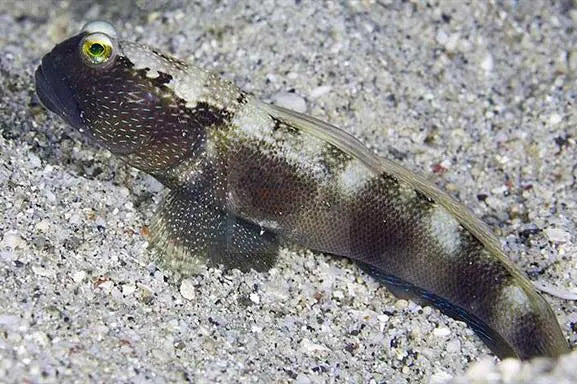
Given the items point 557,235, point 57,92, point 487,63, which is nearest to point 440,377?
point 557,235

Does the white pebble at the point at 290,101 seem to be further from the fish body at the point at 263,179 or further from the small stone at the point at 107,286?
the small stone at the point at 107,286

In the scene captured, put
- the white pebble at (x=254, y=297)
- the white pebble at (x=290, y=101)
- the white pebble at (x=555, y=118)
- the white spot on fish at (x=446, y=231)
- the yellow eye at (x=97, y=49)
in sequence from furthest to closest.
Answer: the white pebble at (x=555, y=118) → the white pebble at (x=290, y=101) → the white pebble at (x=254, y=297) → the white spot on fish at (x=446, y=231) → the yellow eye at (x=97, y=49)

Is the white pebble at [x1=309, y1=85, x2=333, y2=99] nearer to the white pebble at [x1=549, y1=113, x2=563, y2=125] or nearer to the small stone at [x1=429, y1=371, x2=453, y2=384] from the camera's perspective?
the white pebble at [x1=549, y1=113, x2=563, y2=125]

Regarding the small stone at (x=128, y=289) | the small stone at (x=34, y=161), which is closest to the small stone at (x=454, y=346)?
the small stone at (x=128, y=289)

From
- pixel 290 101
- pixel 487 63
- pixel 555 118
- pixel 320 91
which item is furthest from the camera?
pixel 487 63

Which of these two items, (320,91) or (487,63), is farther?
(487,63)

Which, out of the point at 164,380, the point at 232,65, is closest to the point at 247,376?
the point at 164,380

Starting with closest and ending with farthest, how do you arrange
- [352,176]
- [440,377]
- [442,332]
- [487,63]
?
[440,377] → [352,176] → [442,332] → [487,63]

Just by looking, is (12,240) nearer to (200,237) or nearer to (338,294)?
(200,237)
